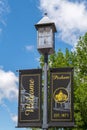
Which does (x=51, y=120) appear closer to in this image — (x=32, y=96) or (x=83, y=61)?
(x=32, y=96)

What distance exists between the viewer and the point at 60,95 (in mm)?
14586

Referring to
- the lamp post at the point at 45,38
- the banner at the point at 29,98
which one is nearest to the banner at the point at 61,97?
the lamp post at the point at 45,38

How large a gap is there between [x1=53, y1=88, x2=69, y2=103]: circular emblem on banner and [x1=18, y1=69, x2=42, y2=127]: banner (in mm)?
567

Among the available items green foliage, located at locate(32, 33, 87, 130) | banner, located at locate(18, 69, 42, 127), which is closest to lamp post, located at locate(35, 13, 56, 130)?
banner, located at locate(18, 69, 42, 127)

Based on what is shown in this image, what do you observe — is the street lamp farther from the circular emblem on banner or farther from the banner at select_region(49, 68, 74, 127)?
the circular emblem on banner

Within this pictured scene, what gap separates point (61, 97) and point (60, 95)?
78 mm

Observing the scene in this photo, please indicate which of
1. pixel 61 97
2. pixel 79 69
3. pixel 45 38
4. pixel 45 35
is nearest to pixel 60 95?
pixel 61 97

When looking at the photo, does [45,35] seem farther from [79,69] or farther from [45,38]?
[79,69]

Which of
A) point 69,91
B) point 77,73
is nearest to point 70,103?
point 69,91

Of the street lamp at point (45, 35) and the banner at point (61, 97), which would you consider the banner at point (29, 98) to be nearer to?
the banner at point (61, 97)

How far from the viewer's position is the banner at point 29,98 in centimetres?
1462

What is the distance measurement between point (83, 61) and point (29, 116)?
1876cm

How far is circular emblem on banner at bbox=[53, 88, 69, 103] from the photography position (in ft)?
47.8

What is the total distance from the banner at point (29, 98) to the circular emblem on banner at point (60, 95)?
22.3 inches
